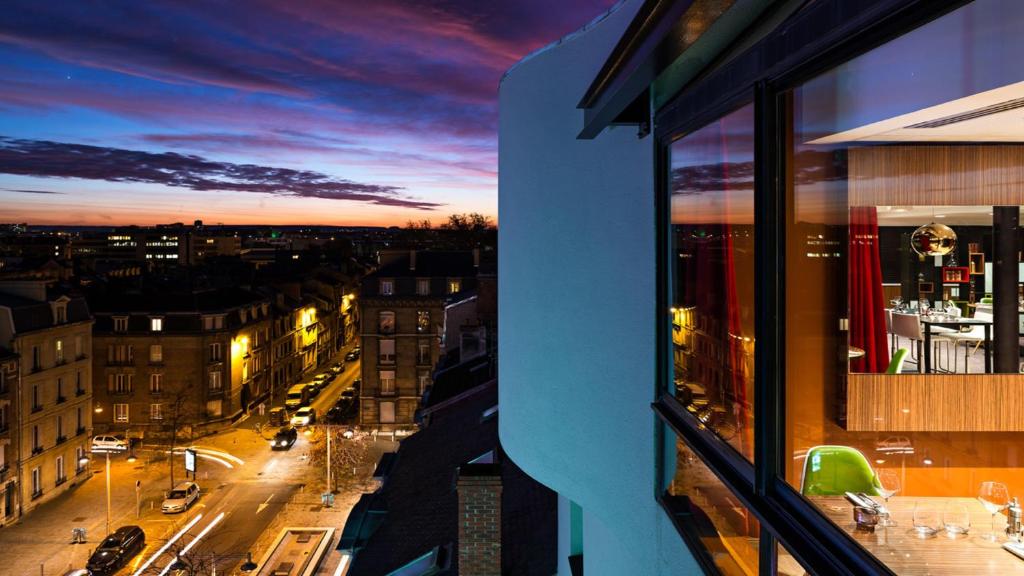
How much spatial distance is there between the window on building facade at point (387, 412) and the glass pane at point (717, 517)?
3109 centimetres

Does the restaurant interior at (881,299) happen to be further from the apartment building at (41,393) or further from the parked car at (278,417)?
the parked car at (278,417)

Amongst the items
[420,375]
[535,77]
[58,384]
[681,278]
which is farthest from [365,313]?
[681,278]

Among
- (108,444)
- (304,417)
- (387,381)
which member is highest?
(387,381)

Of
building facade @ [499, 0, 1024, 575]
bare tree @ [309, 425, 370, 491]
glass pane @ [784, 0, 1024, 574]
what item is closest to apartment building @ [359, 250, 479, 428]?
bare tree @ [309, 425, 370, 491]

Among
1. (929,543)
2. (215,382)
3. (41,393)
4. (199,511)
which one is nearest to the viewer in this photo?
(929,543)

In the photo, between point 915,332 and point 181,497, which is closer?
point 915,332

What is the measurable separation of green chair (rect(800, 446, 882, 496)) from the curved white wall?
32.1 inches

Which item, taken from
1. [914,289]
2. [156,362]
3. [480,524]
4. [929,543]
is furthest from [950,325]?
[156,362]

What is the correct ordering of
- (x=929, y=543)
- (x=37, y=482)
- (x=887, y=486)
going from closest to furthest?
(x=929, y=543) → (x=887, y=486) → (x=37, y=482)

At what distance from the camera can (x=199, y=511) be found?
2403 cm

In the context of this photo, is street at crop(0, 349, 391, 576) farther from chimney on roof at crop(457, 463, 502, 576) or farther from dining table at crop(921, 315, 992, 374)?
dining table at crop(921, 315, 992, 374)

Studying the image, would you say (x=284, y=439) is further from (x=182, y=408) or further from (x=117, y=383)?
(x=117, y=383)

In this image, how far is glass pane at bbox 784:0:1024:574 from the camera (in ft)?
6.41

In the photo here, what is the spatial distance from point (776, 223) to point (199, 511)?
86.3 ft
